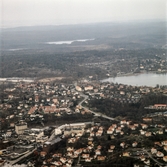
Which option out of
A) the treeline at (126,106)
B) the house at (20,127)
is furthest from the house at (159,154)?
the house at (20,127)

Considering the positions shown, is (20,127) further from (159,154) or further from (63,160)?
(159,154)

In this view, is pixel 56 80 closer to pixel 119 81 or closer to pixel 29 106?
pixel 119 81

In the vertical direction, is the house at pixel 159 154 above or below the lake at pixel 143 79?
above

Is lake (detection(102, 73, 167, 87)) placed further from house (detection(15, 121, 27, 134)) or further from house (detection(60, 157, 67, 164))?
house (detection(60, 157, 67, 164))

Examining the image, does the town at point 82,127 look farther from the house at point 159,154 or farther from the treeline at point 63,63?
the treeline at point 63,63

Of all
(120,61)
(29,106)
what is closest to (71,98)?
(29,106)

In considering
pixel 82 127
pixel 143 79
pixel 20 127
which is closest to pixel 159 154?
pixel 82 127

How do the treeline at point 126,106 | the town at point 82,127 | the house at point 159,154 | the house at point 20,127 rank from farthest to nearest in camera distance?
1. the treeline at point 126,106
2. the house at point 20,127
3. the town at point 82,127
4. the house at point 159,154
